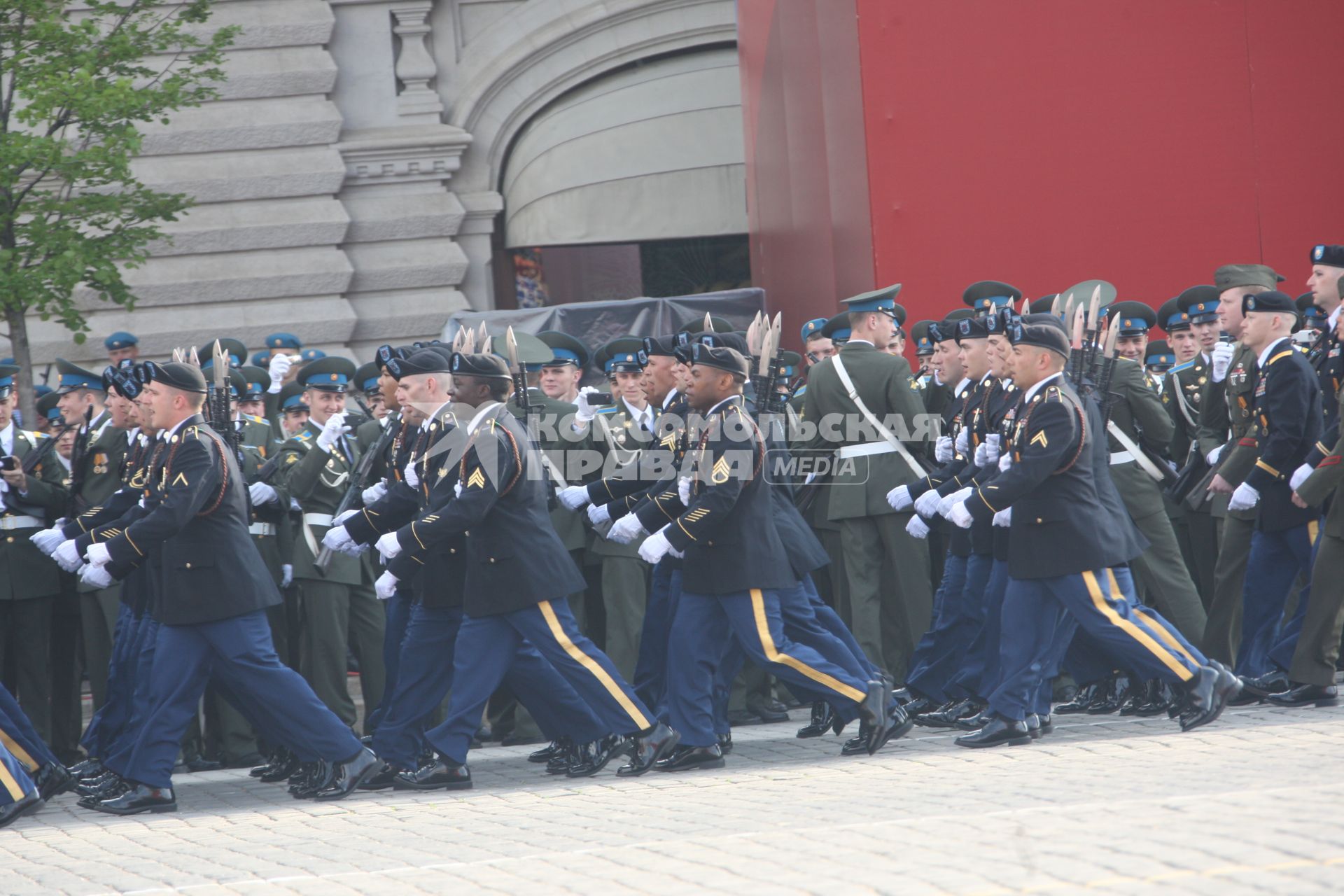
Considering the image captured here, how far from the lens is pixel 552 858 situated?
540 cm

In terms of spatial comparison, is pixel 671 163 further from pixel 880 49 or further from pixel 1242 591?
pixel 1242 591

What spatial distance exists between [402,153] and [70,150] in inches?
209

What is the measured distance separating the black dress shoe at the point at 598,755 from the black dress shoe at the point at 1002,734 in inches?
58.6

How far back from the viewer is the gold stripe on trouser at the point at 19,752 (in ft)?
24.2

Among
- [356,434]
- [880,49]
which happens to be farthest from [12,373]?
[880,49]

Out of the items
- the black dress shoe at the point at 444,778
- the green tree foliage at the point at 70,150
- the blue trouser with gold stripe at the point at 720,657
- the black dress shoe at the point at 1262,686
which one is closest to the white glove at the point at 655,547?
the blue trouser with gold stripe at the point at 720,657

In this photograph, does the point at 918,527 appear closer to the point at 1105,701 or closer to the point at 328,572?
the point at 1105,701

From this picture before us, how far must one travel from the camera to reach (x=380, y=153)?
1805cm

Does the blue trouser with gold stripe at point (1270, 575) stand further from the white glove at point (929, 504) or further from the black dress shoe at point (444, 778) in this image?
the black dress shoe at point (444, 778)

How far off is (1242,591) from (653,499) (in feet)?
9.58

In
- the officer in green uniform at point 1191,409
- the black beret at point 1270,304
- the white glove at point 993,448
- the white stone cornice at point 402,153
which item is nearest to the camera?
the white glove at point 993,448

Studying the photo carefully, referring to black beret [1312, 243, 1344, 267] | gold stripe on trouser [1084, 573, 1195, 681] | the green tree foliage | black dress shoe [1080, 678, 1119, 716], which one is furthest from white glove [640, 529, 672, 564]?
the green tree foliage

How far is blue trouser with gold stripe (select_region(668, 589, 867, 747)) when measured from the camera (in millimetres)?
7137

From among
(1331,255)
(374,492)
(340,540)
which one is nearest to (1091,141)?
(1331,255)
